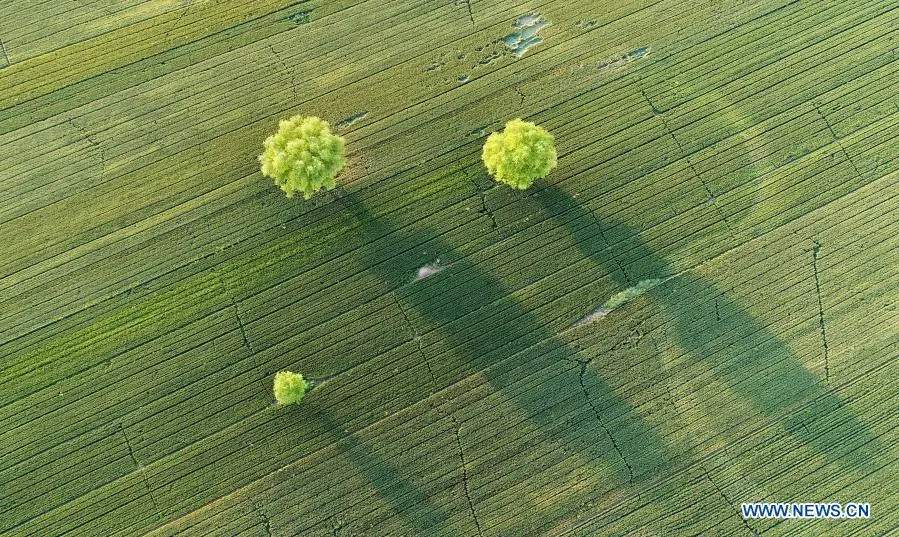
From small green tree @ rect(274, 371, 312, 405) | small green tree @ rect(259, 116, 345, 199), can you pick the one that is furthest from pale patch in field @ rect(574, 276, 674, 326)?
small green tree @ rect(259, 116, 345, 199)

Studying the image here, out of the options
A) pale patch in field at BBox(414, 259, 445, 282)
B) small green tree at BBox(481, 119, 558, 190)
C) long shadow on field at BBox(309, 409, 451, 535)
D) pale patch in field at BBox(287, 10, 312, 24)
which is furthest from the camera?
pale patch in field at BBox(287, 10, 312, 24)

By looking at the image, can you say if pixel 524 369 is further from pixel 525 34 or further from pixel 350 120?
pixel 525 34

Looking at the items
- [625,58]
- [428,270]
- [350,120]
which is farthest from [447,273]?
[625,58]

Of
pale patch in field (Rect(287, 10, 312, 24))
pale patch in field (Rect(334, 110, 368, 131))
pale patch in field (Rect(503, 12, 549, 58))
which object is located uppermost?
pale patch in field (Rect(287, 10, 312, 24))

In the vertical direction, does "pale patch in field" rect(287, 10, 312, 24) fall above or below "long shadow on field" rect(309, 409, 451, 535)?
above

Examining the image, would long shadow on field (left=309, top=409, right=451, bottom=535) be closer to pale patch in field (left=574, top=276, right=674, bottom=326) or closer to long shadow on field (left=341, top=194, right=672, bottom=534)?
long shadow on field (left=341, top=194, right=672, bottom=534)

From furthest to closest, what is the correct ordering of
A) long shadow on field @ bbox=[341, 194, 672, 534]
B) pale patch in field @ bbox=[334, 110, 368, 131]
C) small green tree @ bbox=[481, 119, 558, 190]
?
pale patch in field @ bbox=[334, 110, 368, 131] < long shadow on field @ bbox=[341, 194, 672, 534] < small green tree @ bbox=[481, 119, 558, 190]

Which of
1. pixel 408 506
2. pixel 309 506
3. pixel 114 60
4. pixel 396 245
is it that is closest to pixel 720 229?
pixel 396 245
